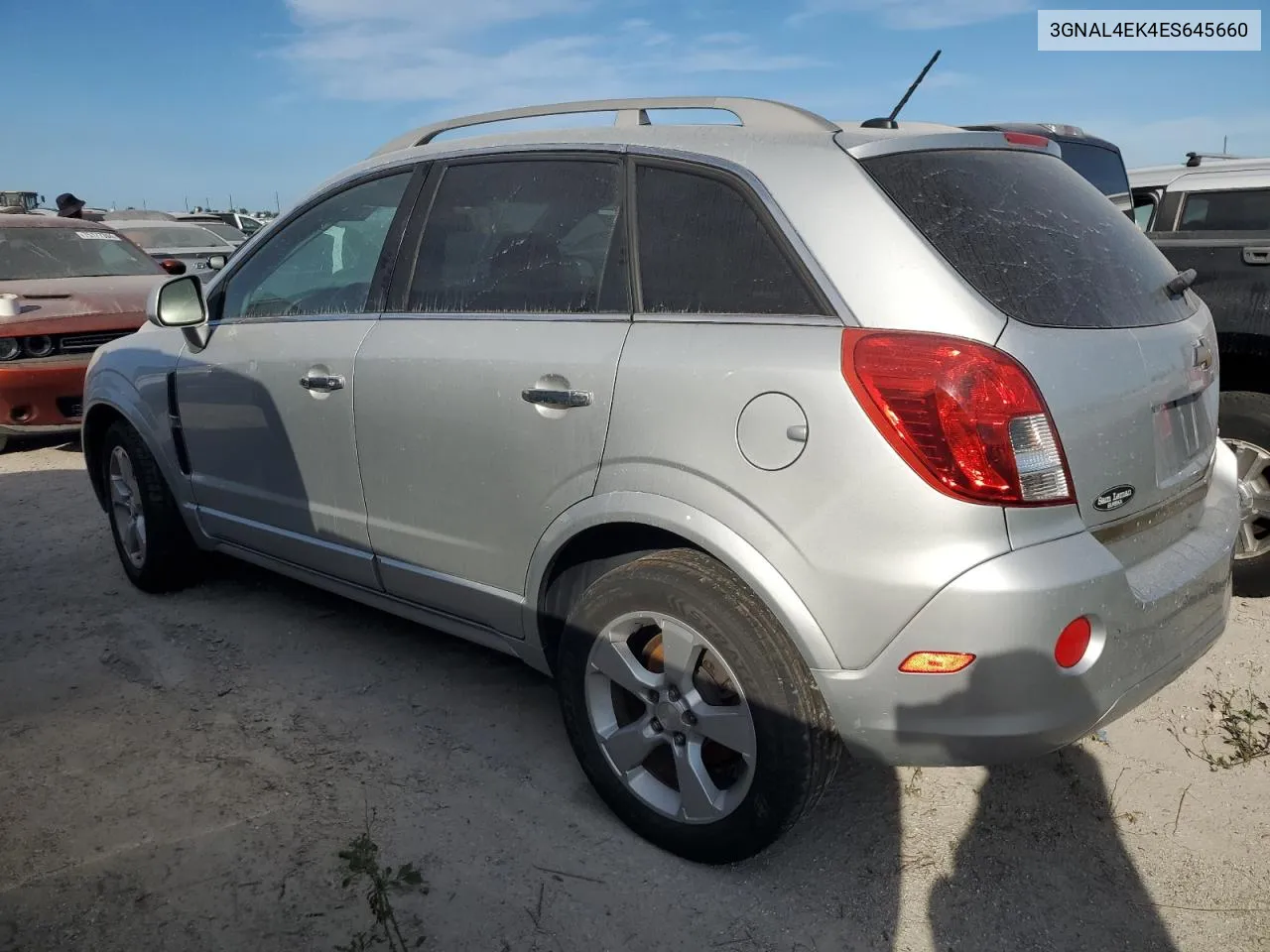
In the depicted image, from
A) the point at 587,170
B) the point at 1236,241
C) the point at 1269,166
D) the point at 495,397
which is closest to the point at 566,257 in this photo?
the point at 587,170

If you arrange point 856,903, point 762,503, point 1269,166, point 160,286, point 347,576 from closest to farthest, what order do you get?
point 762,503
point 856,903
point 347,576
point 160,286
point 1269,166

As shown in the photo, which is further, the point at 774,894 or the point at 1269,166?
the point at 1269,166

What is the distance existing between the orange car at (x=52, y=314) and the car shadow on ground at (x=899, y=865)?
5001mm

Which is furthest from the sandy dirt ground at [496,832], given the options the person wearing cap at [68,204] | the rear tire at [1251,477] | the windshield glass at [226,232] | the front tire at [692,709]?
the windshield glass at [226,232]

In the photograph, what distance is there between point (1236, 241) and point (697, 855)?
10.4ft

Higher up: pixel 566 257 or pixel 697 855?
pixel 566 257

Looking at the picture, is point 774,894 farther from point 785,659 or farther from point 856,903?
point 785,659

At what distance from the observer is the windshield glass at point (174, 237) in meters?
13.2

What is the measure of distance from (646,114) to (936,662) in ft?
5.52

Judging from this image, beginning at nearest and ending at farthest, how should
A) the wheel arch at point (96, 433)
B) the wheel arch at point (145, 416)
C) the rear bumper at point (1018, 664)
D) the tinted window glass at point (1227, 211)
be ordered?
1. the rear bumper at point (1018, 664)
2. the wheel arch at point (145, 416)
3. the wheel arch at point (96, 433)
4. the tinted window glass at point (1227, 211)

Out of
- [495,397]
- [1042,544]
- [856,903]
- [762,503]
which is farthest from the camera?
[495,397]

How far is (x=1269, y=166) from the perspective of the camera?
5.20m

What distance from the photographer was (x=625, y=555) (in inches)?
104

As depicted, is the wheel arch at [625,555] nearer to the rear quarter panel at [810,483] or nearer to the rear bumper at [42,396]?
the rear quarter panel at [810,483]
